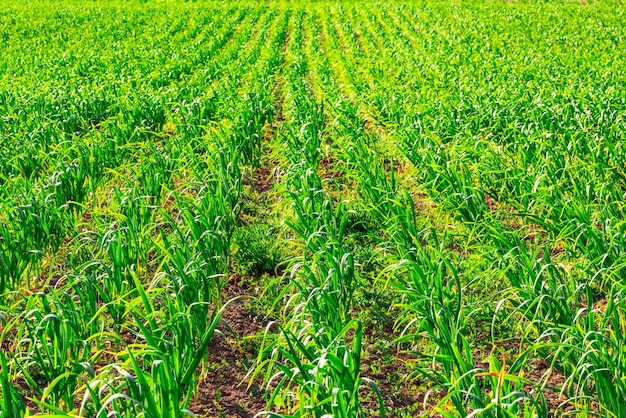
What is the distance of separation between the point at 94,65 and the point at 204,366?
10151mm

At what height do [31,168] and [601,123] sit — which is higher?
[31,168]

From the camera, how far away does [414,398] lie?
3.52 meters

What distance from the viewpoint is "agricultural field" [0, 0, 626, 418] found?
121 inches

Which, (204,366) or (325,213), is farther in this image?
(325,213)

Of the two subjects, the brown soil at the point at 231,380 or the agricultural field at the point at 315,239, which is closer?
the agricultural field at the point at 315,239

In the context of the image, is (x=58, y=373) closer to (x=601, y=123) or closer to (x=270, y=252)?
(x=270, y=252)

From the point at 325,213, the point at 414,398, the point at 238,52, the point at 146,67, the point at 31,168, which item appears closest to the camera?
the point at 414,398

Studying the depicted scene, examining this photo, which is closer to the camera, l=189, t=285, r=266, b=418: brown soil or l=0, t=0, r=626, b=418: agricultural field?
l=0, t=0, r=626, b=418: agricultural field

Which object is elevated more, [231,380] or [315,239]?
[315,239]

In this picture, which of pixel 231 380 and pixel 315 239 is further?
pixel 315 239

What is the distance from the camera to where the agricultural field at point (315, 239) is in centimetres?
309

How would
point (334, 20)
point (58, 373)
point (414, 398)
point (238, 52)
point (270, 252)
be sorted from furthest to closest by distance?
point (334, 20)
point (238, 52)
point (270, 252)
point (414, 398)
point (58, 373)

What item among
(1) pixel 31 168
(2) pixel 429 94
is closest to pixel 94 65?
(2) pixel 429 94

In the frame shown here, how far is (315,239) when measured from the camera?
4430mm
